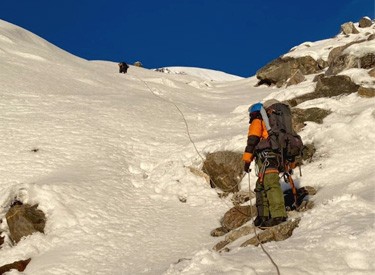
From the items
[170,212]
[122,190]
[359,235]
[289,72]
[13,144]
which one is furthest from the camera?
[289,72]

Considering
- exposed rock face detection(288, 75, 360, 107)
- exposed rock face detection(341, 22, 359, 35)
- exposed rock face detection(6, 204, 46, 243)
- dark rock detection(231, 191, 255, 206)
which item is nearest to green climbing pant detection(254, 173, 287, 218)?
dark rock detection(231, 191, 255, 206)

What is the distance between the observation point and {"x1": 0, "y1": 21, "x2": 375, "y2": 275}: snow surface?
5.84 m

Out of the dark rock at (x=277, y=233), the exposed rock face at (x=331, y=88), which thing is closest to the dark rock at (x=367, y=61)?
the exposed rock face at (x=331, y=88)

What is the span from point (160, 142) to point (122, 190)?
394 centimetres

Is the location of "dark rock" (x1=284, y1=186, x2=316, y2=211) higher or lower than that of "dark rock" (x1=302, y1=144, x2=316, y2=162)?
lower

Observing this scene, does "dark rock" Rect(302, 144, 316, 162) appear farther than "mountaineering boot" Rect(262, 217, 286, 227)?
Yes

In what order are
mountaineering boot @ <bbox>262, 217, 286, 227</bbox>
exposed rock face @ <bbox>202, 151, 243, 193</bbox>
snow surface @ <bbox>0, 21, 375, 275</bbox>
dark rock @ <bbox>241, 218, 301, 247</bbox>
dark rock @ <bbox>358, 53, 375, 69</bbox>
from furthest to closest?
1. dark rock @ <bbox>358, 53, 375, 69</bbox>
2. exposed rock face @ <bbox>202, 151, 243, 193</bbox>
3. mountaineering boot @ <bbox>262, 217, 286, 227</bbox>
4. dark rock @ <bbox>241, 218, 301, 247</bbox>
5. snow surface @ <bbox>0, 21, 375, 275</bbox>

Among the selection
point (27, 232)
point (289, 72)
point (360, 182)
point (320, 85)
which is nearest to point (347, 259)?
point (360, 182)

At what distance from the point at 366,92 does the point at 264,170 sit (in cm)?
826

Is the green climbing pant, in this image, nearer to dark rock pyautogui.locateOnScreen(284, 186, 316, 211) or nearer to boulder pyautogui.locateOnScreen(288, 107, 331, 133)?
dark rock pyautogui.locateOnScreen(284, 186, 316, 211)

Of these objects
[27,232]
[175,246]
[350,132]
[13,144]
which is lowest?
[175,246]

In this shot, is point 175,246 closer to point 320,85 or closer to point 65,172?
point 65,172

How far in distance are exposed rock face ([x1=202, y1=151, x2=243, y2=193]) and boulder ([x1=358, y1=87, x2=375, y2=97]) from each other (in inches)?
215

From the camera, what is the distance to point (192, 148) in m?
14.5
